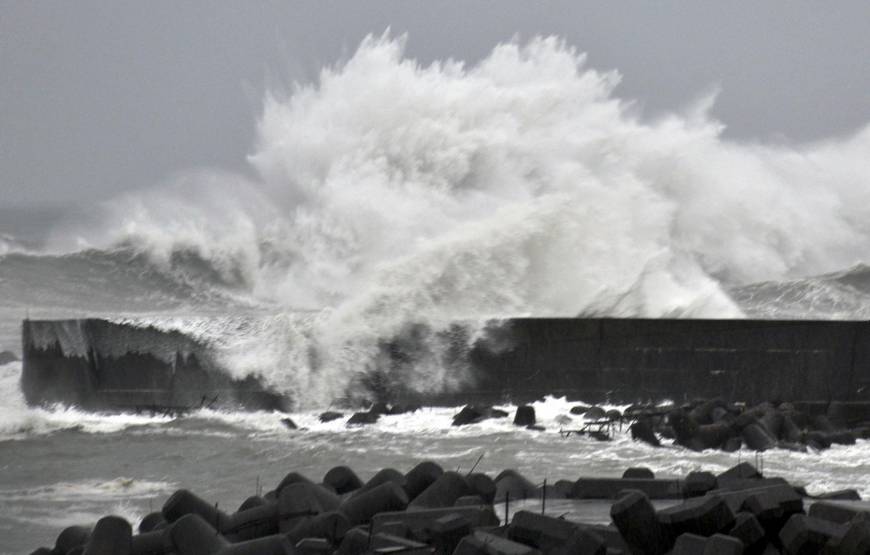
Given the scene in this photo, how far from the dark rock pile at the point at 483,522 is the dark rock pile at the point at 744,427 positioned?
373 cm

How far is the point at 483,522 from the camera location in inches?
258

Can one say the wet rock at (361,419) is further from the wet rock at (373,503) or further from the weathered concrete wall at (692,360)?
the wet rock at (373,503)

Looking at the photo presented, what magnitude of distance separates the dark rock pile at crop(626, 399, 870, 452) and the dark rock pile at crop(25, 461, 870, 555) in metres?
3.73

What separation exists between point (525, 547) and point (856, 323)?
846 centimetres

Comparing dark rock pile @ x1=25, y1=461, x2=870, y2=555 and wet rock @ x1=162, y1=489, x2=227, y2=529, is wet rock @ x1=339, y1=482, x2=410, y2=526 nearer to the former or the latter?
dark rock pile @ x1=25, y1=461, x2=870, y2=555

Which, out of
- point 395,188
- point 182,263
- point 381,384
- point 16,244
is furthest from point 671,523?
point 16,244

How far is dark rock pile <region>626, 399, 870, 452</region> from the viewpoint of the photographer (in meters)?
11.7

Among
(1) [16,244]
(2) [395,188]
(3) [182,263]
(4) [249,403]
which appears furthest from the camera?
(1) [16,244]

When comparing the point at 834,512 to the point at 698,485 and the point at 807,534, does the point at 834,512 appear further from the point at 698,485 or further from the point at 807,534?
the point at 698,485

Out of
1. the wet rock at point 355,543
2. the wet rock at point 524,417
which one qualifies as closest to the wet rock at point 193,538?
the wet rock at point 355,543

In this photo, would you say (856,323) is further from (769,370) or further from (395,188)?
(395,188)

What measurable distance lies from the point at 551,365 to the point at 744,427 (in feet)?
8.26

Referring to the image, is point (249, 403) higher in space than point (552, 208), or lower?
lower

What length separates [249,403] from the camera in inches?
563
